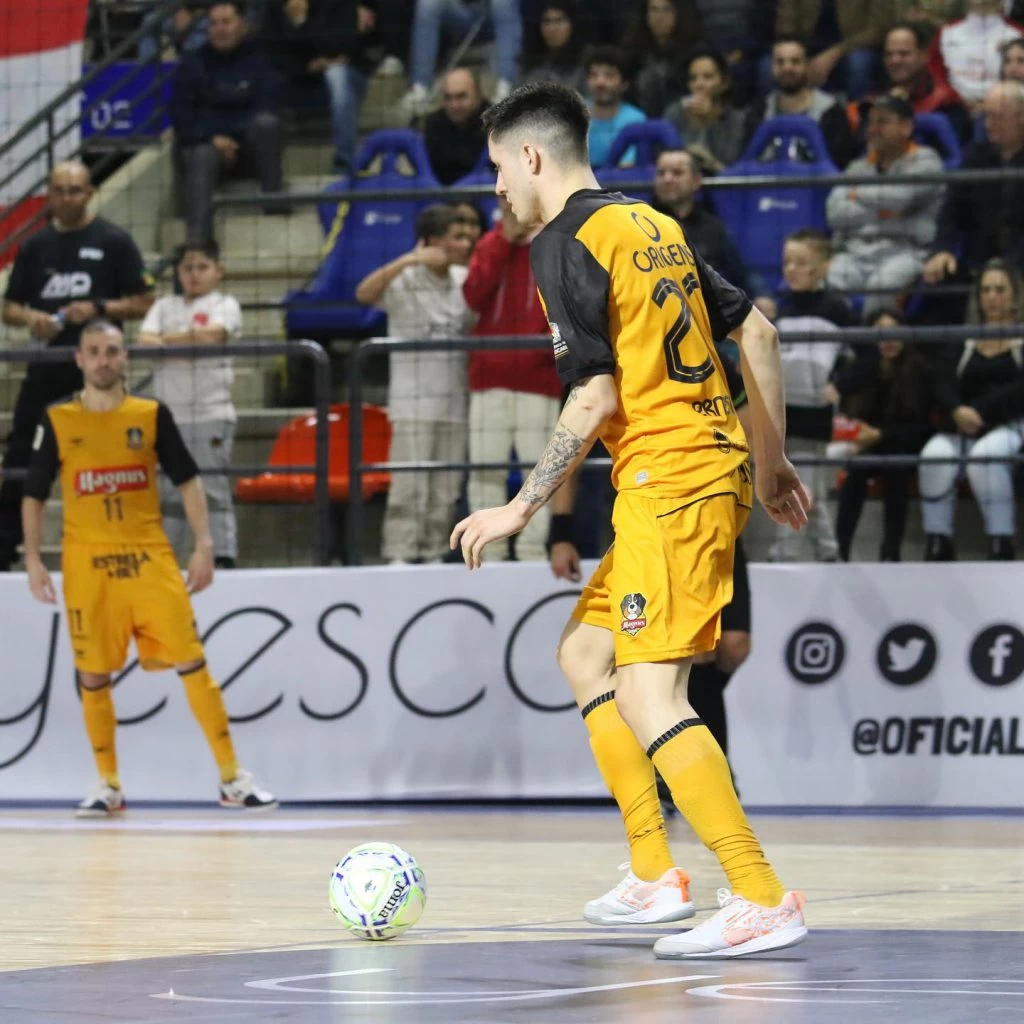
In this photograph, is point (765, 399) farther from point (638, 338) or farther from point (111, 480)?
point (111, 480)

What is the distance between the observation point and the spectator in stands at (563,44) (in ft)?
43.3

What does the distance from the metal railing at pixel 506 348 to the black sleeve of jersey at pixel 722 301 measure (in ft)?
15.2

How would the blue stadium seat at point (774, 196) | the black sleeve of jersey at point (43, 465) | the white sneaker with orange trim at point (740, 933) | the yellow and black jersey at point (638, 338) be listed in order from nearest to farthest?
the white sneaker with orange trim at point (740, 933), the yellow and black jersey at point (638, 338), the black sleeve of jersey at point (43, 465), the blue stadium seat at point (774, 196)

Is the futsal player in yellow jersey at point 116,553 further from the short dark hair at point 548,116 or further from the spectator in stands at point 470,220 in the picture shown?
the short dark hair at point 548,116

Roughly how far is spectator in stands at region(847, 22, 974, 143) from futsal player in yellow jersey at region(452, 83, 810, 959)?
8.09 metres

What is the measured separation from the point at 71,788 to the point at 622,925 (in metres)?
5.75

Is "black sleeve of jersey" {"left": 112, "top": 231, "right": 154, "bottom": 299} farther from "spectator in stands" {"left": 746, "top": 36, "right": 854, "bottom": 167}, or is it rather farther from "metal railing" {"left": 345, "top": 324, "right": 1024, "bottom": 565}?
"spectator in stands" {"left": 746, "top": 36, "right": 854, "bottom": 167}

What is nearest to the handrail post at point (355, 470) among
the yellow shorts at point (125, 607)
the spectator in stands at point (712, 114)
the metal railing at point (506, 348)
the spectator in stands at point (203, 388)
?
the metal railing at point (506, 348)

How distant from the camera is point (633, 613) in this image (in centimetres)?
459

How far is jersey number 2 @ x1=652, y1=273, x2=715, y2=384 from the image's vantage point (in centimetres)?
469

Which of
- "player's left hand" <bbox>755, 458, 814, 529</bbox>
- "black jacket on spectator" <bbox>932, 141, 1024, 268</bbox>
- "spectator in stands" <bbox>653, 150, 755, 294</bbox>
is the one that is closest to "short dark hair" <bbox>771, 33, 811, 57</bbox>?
"black jacket on spectator" <bbox>932, 141, 1024, 268</bbox>

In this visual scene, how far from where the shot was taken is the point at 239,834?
8391 mm

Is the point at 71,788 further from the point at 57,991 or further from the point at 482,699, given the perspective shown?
the point at 57,991

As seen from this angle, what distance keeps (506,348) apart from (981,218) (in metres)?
3.32
